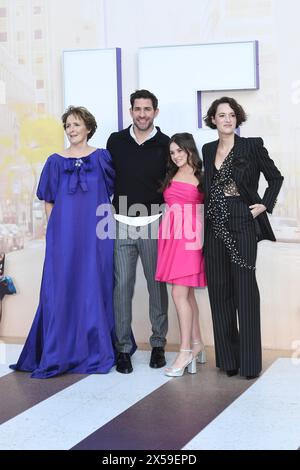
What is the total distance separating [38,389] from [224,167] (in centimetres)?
135

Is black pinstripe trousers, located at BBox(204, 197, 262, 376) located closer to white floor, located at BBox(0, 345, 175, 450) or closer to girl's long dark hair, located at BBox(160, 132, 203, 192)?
girl's long dark hair, located at BBox(160, 132, 203, 192)

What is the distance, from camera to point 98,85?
3.89 meters

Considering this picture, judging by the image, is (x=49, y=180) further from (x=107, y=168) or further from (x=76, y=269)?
(x=76, y=269)

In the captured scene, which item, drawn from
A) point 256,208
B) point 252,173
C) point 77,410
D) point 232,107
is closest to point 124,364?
point 77,410

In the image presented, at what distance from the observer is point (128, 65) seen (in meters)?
3.93

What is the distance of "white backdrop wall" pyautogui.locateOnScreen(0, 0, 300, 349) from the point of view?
3.72m

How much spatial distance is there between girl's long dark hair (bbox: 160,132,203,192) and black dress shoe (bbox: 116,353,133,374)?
855mm

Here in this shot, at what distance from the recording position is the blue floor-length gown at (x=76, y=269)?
3.35 meters

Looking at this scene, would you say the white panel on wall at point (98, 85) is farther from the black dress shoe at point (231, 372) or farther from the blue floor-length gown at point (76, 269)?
the black dress shoe at point (231, 372)

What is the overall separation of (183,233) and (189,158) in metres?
0.37

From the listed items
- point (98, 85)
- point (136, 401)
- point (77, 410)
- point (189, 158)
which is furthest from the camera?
point (98, 85)

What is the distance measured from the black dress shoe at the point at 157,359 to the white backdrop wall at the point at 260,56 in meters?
0.51
